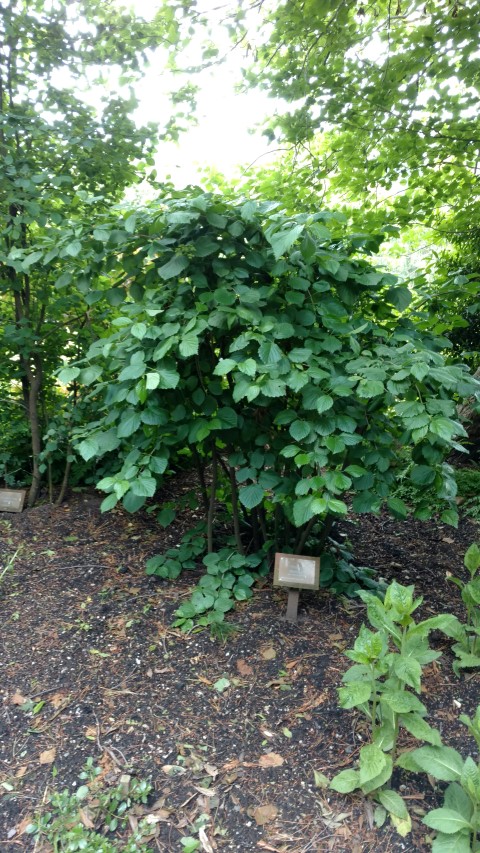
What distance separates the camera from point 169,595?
275 centimetres

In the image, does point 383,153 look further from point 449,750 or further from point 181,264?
point 449,750

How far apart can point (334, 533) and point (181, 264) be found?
1887mm

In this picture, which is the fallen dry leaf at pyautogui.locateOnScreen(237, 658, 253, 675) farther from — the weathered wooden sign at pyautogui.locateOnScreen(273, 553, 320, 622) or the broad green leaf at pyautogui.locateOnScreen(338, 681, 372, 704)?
the broad green leaf at pyautogui.locateOnScreen(338, 681, 372, 704)

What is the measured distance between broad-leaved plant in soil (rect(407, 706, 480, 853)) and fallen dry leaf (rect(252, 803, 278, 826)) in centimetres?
47

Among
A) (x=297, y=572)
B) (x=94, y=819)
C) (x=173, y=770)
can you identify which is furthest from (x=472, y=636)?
(x=94, y=819)

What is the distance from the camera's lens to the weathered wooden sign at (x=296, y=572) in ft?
7.96

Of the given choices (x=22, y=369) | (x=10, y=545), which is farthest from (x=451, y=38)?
(x=10, y=545)

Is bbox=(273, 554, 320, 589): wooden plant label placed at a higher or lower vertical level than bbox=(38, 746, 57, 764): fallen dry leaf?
higher

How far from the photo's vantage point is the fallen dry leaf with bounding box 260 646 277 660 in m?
2.35

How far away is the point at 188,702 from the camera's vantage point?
7.10 feet

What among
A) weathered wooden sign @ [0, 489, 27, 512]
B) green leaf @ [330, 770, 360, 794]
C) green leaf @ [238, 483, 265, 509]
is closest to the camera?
green leaf @ [330, 770, 360, 794]

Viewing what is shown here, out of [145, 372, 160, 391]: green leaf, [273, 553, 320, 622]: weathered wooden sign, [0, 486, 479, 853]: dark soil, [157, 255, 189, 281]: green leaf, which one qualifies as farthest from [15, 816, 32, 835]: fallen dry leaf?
[157, 255, 189, 281]: green leaf

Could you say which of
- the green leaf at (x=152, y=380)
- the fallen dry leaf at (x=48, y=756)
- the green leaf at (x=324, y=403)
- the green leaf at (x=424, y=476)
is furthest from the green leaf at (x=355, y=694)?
the green leaf at (x=152, y=380)

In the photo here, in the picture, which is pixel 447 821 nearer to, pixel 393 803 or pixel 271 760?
pixel 393 803
